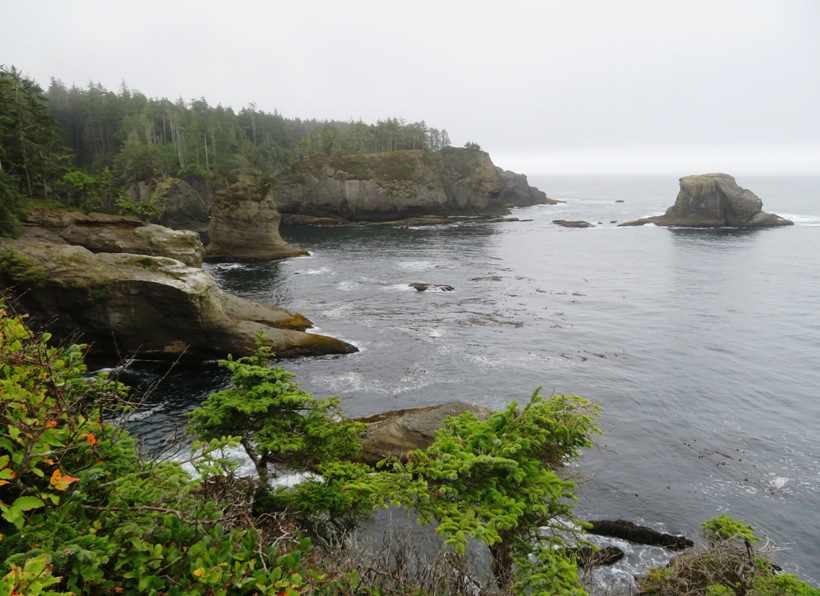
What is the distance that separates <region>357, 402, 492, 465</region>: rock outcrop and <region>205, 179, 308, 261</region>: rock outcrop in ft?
166

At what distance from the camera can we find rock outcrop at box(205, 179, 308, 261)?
6656cm

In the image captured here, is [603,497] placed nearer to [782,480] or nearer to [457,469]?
[782,480]

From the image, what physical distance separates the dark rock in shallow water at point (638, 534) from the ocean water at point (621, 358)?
60cm

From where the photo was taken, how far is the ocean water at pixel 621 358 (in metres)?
19.9

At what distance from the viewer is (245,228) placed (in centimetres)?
6731

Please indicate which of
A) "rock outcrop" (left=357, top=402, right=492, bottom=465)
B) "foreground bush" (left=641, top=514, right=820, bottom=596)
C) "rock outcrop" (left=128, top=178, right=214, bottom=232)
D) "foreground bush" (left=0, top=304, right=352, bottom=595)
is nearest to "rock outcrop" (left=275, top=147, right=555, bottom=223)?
"rock outcrop" (left=128, top=178, right=214, bottom=232)

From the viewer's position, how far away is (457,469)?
9.05 meters

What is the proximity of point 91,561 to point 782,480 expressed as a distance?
25521 mm

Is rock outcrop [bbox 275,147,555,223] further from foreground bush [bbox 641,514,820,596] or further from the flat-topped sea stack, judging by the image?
foreground bush [bbox 641,514,820,596]

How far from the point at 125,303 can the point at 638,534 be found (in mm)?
29587

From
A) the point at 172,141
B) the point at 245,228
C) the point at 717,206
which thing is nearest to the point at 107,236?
the point at 245,228

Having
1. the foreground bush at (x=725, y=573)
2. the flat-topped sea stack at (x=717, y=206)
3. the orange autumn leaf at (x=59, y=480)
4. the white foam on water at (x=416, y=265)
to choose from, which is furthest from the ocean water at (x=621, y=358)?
the flat-topped sea stack at (x=717, y=206)

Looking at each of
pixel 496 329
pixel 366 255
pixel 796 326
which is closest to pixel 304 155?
pixel 366 255

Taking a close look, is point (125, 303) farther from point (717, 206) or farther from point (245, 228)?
point (717, 206)
